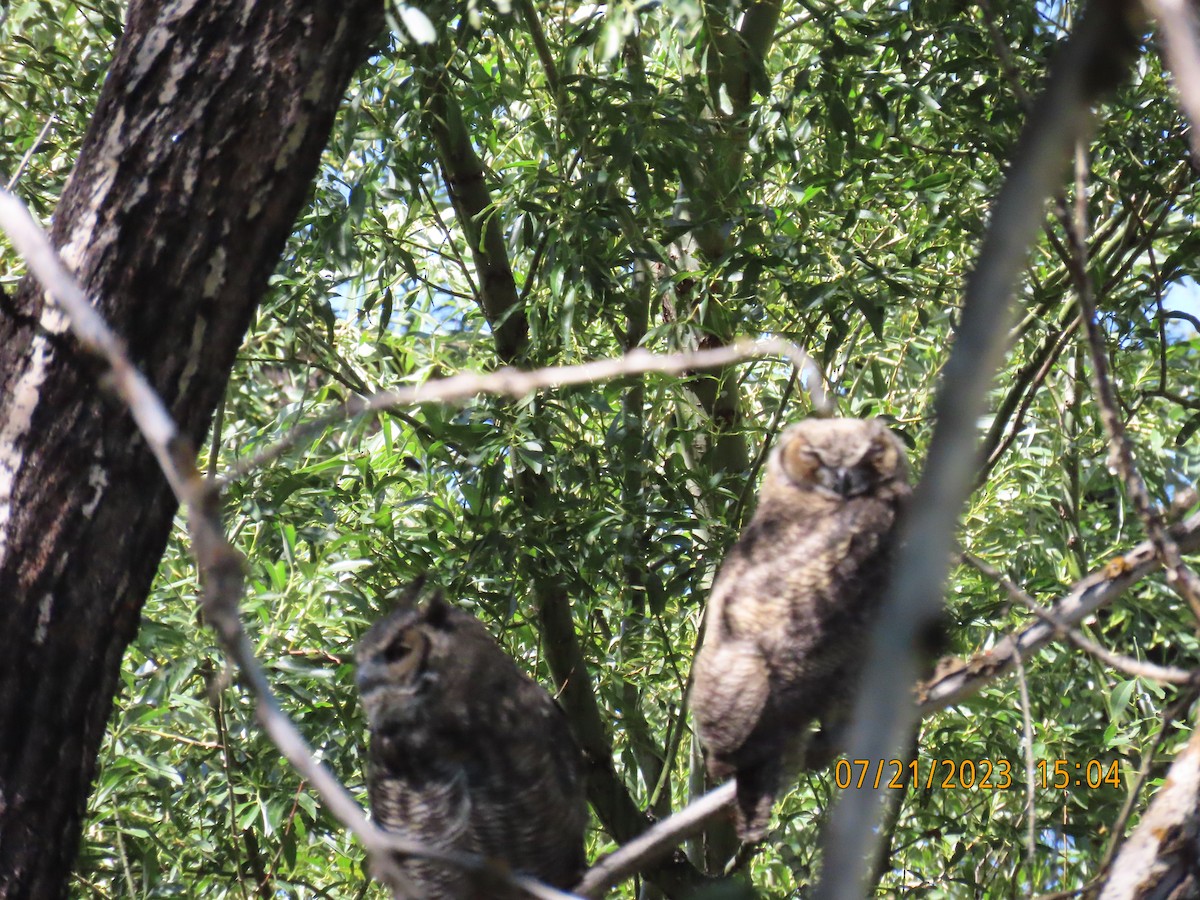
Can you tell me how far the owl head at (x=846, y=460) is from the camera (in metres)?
2.13

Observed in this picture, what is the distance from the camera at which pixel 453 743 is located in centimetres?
199

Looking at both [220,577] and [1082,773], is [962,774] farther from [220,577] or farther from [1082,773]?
[220,577]

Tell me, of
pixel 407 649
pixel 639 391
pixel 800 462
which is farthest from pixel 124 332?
pixel 639 391

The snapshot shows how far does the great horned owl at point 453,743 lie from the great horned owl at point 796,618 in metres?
0.31

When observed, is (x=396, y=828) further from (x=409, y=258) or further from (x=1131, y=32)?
(x=1131, y=32)

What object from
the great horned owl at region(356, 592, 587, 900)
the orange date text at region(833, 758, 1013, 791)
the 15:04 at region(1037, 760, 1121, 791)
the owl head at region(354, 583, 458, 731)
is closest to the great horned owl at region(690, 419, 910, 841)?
the great horned owl at region(356, 592, 587, 900)

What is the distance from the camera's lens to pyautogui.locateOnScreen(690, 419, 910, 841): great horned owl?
80.3 inches

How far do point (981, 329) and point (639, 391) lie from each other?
2.76 metres

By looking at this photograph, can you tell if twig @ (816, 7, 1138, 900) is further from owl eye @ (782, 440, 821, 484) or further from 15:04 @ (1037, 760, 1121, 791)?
15:04 @ (1037, 760, 1121, 791)

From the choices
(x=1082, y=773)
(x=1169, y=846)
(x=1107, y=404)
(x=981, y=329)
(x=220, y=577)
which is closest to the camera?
(x=981, y=329)

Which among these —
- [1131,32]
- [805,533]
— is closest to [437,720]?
[805,533]

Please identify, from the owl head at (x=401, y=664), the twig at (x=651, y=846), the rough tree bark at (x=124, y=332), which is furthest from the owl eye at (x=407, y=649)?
the rough tree bark at (x=124, y=332)

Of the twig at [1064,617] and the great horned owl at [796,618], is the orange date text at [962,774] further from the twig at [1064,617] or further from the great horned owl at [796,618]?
the twig at [1064,617]

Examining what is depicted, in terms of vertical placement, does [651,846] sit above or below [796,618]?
below
